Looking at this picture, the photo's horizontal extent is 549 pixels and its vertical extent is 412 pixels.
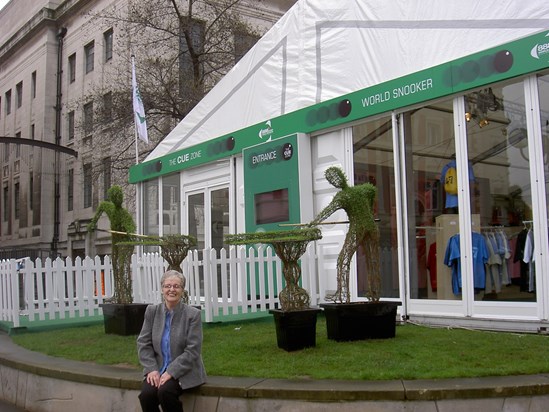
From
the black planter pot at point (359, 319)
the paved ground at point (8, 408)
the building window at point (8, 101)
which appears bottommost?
the paved ground at point (8, 408)

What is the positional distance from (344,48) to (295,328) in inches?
204

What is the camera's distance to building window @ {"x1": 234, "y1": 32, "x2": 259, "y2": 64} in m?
23.4

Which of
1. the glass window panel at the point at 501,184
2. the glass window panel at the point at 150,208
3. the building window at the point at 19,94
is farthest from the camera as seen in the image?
the building window at the point at 19,94

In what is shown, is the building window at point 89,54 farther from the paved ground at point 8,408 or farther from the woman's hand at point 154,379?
the woman's hand at point 154,379

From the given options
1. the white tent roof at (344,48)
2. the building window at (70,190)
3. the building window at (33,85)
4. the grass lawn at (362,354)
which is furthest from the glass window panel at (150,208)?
the building window at (33,85)

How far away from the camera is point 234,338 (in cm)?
731

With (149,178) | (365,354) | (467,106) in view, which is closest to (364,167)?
(467,106)

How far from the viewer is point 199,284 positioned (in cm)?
896

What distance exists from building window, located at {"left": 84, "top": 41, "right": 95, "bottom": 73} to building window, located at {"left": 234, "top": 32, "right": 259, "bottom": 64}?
13.5 meters

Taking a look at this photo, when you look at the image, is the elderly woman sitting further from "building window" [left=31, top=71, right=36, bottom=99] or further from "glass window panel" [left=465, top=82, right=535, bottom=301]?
"building window" [left=31, top=71, right=36, bottom=99]

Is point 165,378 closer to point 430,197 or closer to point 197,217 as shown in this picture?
point 430,197

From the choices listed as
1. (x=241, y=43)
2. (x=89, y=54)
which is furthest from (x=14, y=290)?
(x=89, y=54)

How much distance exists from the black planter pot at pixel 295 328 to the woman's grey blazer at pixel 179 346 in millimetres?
1387

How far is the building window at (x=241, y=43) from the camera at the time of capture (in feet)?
76.9
